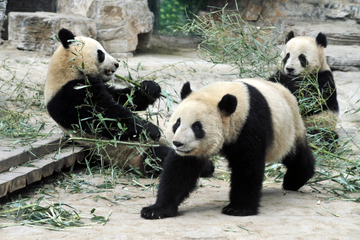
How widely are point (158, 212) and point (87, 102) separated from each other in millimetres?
1614

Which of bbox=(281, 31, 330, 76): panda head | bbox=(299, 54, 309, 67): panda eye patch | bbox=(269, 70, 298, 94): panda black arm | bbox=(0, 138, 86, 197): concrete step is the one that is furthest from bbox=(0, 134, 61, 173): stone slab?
bbox=(299, 54, 309, 67): panda eye patch

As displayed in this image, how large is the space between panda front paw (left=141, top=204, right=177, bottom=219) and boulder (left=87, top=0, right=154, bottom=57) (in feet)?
24.1

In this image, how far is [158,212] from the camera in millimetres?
3037

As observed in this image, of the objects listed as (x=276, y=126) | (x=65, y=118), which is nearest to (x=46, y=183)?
(x=65, y=118)

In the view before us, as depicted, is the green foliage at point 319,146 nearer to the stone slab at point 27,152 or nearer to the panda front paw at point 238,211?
the panda front paw at point 238,211

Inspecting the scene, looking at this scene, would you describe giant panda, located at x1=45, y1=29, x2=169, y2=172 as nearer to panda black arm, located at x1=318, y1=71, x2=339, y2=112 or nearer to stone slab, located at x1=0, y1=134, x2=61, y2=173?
stone slab, located at x1=0, y1=134, x2=61, y2=173

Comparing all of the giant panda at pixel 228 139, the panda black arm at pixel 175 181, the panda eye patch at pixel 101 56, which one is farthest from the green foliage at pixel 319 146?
the panda black arm at pixel 175 181

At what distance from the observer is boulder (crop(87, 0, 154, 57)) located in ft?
32.2

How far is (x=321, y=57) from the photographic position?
19.4 feet

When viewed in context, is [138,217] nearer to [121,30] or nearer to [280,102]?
[280,102]

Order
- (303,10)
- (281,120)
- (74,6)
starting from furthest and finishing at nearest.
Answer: (303,10) < (74,6) < (281,120)

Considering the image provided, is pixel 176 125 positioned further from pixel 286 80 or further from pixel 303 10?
pixel 303 10

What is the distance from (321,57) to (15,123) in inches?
165

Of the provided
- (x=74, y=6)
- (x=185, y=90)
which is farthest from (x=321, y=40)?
(x=74, y=6)
